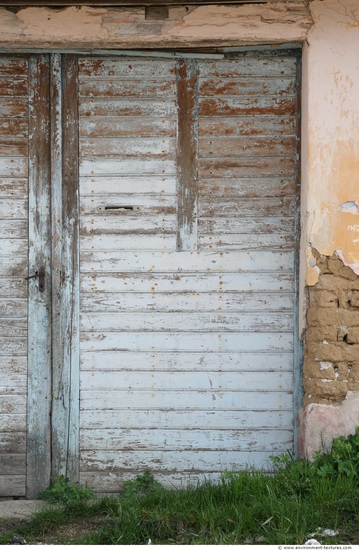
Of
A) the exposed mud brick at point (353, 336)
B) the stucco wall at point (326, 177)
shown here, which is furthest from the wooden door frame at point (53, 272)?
the exposed mud brick at point (353, 336)

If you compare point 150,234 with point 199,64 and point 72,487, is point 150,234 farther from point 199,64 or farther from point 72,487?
point 72,487

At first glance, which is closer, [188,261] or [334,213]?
[334,213]

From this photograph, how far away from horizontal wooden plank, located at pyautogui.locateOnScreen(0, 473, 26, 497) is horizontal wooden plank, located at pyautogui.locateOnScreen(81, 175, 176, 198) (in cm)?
195

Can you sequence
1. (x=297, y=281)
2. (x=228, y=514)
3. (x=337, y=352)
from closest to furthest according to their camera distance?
(x=228, y=514) < (x=337, y=352) < (x=297, y=281)

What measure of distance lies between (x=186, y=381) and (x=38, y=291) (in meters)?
1.16

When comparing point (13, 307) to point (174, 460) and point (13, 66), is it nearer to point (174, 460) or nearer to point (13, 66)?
point (174, 460)

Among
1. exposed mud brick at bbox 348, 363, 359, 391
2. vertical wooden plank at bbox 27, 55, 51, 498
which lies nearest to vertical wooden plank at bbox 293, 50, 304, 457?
exposed mud brick at bbox 348, 363, 359, 391

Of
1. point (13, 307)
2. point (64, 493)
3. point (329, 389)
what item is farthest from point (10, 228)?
point (329, 389)

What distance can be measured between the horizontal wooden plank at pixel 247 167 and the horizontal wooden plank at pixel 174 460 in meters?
1.83

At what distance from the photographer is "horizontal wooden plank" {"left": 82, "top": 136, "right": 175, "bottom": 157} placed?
5.17m

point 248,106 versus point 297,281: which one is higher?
point 248,106

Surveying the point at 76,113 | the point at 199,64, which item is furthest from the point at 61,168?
the point at 199,64

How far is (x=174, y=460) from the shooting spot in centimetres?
514

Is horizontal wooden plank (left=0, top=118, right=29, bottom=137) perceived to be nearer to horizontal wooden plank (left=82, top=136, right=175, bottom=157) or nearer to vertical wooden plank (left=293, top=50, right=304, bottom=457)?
horizontal wooden plank (left=82, top=136, right=175, bottom=157)
